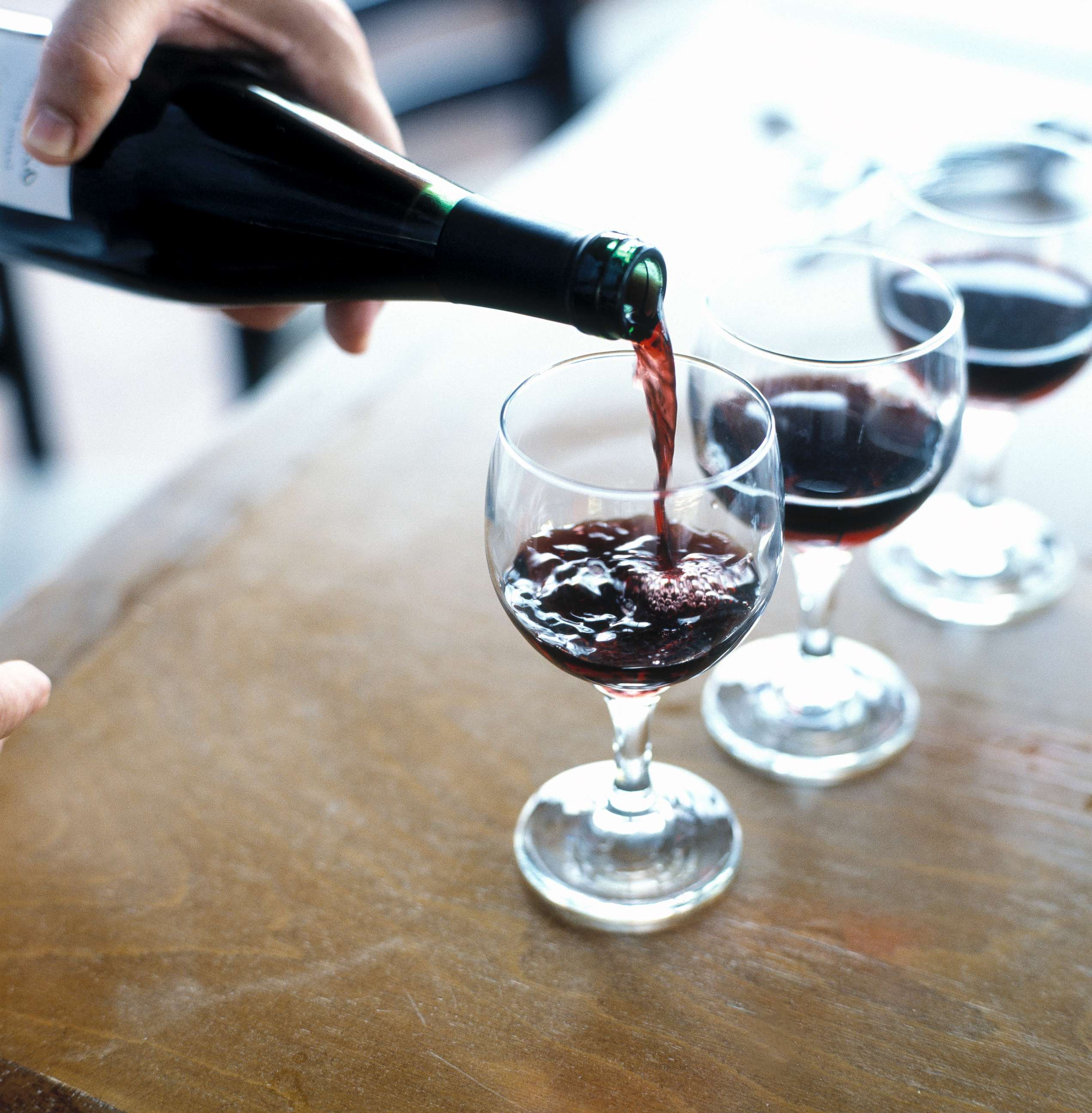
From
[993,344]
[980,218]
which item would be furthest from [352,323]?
[980,218]

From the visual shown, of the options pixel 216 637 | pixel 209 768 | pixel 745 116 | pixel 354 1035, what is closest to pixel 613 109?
pixel 745 116

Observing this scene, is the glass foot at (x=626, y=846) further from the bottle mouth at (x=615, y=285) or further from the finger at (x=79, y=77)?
the finger at (x=79, y=77)

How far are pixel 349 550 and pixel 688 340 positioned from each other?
1.14 ft

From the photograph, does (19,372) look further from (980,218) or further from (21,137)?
(980,218)

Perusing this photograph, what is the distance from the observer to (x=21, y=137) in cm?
73

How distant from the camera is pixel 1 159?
77cm

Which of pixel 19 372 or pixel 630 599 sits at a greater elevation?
pixel 630 599

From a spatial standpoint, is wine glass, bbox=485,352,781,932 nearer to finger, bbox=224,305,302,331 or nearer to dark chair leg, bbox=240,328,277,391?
finger, bbox=224,305,302,331

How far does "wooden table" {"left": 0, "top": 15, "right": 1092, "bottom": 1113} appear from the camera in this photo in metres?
→ 0.60

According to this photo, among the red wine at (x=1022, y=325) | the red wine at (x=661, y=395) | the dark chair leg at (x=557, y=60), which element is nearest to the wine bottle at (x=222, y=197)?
the red wine at (x=661, y=395)

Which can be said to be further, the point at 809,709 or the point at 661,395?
the point at 809,709

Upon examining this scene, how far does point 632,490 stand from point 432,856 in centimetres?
25

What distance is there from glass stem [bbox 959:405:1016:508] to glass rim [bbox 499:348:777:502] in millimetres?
320

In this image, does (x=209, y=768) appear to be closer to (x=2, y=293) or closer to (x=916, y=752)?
(x=916, y=752)
